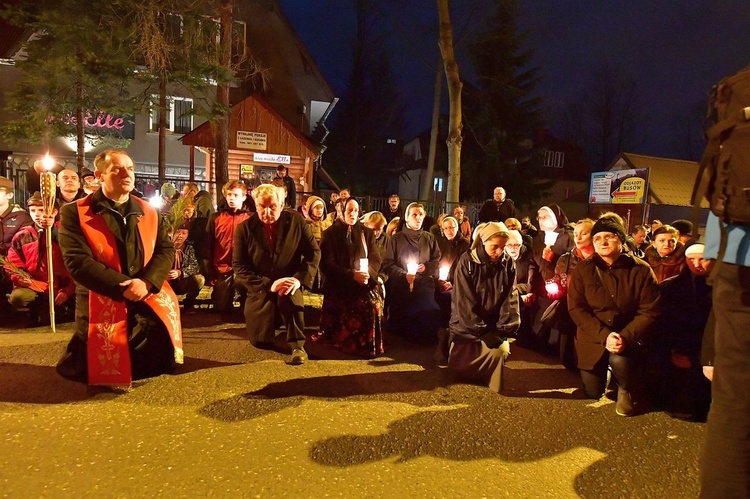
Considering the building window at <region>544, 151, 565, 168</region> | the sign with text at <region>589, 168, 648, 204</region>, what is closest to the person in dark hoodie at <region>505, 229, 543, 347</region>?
the sign with text at <region>589, 168, 648, 204</region>

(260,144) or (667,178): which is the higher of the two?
(667,178)

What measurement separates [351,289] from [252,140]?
1613 centimetres

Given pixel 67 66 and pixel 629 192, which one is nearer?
pixel 67 66

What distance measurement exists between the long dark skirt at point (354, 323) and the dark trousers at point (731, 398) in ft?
13.2

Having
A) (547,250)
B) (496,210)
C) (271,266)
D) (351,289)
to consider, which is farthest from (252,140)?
(547,250)

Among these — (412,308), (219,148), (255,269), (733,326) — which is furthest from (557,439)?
(219,148)

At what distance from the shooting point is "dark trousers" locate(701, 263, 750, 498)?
2.14 meters

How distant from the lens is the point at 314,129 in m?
28.5

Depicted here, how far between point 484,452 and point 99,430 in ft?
9.04

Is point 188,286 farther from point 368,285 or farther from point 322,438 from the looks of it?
point 322,438

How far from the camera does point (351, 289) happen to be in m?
6.27

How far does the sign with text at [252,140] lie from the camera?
2070 centimetres

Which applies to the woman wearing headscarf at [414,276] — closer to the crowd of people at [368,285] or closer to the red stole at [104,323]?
the crowd of people at [368,285]

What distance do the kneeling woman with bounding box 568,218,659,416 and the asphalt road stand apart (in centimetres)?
28
